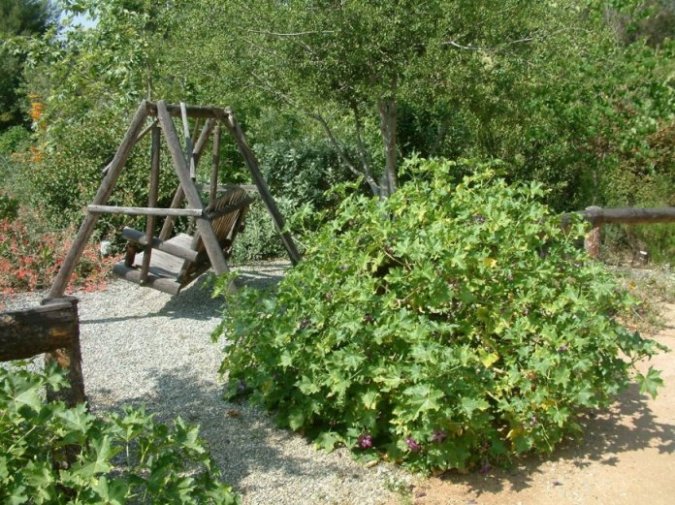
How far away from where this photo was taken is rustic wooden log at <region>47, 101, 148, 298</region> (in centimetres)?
541

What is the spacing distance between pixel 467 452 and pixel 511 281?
92 centimetres

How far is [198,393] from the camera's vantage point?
182 inches

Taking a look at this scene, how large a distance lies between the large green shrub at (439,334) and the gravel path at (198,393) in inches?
6.4

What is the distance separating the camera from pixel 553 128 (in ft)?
29.2

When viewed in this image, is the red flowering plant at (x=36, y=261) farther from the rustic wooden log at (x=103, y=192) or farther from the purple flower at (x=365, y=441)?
the purple flower at (x=365, y=441)

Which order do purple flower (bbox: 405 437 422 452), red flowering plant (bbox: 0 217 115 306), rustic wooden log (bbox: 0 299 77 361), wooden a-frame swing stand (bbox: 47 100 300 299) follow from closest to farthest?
rustic wooden log (bbox: 0 299 77 361)
purple flower (bbox: 405 437 422 452)
wooden a-frame swing stand (bbox: 47 100 300 299)
red flowering plant (bbox: 0 217 115 306)

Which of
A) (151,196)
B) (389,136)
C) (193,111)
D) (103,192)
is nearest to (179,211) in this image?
(103,192)

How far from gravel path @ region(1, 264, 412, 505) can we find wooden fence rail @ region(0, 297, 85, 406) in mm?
958

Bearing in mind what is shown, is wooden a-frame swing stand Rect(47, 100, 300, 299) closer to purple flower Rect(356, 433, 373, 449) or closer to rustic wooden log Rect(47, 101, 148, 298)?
rustic wooden log Rect(47, 101, 148, 298)

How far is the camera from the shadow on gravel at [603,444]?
11.9 ft

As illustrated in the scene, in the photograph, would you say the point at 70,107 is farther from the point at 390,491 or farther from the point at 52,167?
the point at 390,491

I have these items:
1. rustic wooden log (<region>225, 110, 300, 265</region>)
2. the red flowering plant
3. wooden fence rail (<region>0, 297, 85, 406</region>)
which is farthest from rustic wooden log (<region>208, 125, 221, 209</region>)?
wooden fence rail (<region>0, 297, 85, 406</region>)

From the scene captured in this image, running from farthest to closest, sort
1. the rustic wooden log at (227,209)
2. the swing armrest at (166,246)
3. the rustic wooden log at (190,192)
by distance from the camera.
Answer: the swing armrest at (166,246)
the rustic wooden log at (227,209)
the rustic wooden log at (190,192)

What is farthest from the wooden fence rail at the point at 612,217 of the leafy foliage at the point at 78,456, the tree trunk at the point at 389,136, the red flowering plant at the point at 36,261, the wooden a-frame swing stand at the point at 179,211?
the red flowering plant at the point at 36,261
